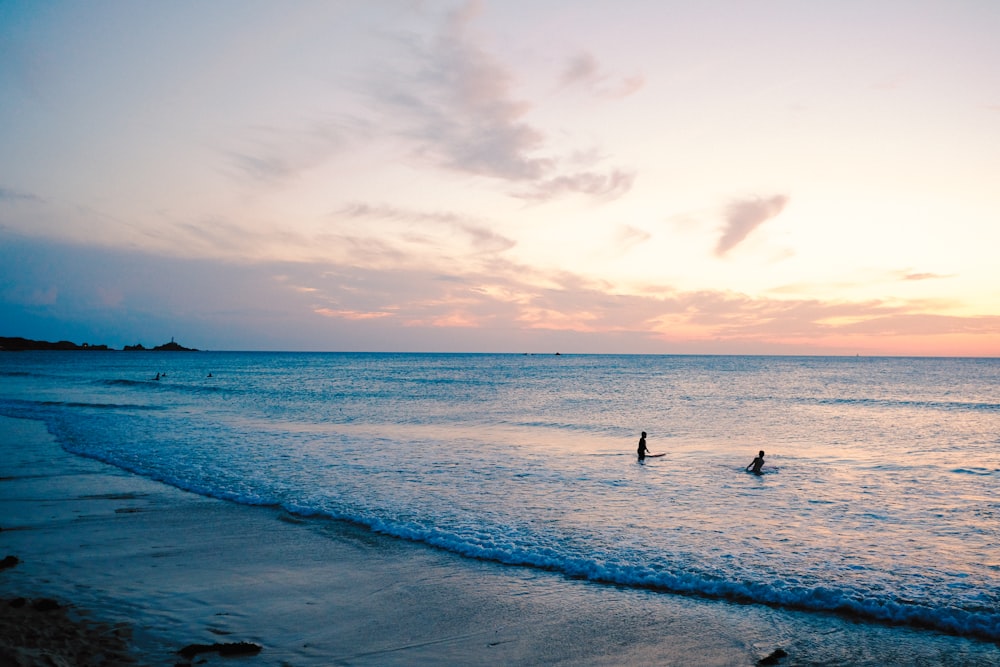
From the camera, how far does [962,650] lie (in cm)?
805

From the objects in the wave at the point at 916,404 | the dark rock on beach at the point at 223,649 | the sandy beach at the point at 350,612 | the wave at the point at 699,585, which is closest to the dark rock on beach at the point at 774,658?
the sandy beach at the point at 350,612

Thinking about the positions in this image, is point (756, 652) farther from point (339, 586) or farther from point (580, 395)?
point (580, 395)

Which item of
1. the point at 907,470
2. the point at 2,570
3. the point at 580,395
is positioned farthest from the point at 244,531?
the point at 580,395

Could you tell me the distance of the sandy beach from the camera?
7453 millimetres

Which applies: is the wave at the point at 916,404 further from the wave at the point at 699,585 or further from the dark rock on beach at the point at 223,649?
the dark rock on beach at the point at 223,649

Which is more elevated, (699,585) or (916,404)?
(699,585)

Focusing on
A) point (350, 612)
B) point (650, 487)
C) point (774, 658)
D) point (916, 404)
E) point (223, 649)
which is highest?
point (223, 649)

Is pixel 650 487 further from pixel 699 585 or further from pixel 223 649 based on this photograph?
pixel 223 649

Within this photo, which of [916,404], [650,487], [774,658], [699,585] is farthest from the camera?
[916,404]

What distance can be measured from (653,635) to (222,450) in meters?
20.6

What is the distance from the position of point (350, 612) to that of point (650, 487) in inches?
456

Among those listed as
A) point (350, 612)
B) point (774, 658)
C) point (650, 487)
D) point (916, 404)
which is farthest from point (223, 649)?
point (916, 404)

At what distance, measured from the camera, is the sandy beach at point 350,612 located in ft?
24.5

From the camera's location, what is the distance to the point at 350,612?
8.62 m
